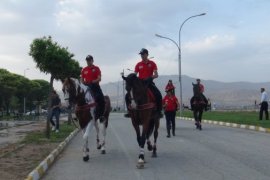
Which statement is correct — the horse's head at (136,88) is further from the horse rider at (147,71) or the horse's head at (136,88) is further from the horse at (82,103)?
the horse at (82,103)

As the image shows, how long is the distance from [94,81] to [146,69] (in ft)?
5.01

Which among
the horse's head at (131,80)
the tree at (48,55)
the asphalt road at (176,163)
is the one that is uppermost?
the tree at (48,55)

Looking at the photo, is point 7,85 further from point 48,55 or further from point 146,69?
point 146,69

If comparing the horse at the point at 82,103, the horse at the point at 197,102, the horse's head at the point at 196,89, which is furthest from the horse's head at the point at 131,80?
the horse at the point at 197,102

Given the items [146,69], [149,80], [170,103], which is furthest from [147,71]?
[170,103]

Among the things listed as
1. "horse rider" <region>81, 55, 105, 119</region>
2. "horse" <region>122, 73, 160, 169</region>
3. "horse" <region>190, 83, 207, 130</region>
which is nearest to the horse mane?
"horse" <region>122, 73, 160, 169</region>

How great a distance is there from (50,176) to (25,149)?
5.70 metres

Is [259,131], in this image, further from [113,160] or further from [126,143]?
[113,160]

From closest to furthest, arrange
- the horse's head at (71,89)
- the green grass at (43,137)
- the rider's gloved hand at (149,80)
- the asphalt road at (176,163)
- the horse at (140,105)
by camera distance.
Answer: the asphalt road at (176,163) → the horse at (140,105) → the rider's gloved hand at (149,80) → the horse's head at (71,89) → the green grass at (43,137)

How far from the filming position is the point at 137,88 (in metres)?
12.7

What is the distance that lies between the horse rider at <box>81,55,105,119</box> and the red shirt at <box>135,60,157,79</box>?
1295 mm

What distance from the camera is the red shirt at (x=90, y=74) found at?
14.6 metres

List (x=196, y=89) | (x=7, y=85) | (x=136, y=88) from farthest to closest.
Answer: (x=7, y=85) < (x=196, y=89) < (x=136, y=88)

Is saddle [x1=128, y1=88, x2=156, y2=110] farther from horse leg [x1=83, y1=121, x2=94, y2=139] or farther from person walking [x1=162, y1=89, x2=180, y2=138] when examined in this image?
person walking [x1=162, y1=89, x2=180, y2=138]
